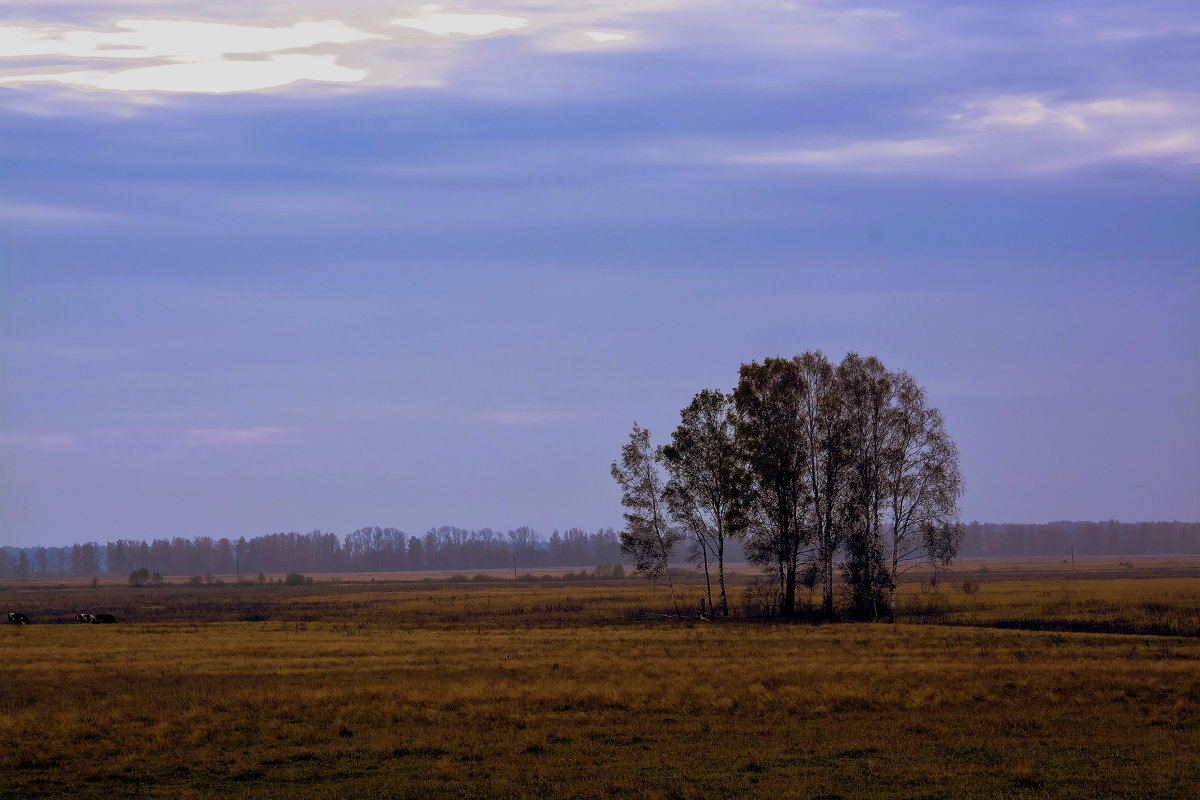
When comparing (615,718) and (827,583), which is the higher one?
(615,718)

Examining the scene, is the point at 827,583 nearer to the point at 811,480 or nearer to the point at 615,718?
the point at 811,480

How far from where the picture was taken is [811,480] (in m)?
71.1

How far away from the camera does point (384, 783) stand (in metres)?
21.0

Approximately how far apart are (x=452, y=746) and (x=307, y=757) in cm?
325

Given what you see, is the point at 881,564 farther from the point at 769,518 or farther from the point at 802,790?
the point at 802,790

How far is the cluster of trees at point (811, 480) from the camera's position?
67375 mm

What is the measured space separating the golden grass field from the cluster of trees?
17573mm

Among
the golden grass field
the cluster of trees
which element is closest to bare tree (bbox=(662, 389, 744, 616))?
the cluster of trees

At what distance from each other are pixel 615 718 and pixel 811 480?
45679 mm

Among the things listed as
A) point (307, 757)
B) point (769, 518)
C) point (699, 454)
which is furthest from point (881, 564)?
point (307, 757)

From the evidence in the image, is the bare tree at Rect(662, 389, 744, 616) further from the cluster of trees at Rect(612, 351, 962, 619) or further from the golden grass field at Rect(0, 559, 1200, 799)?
the golden grass field at Rect(0, 559, 1200, 799)

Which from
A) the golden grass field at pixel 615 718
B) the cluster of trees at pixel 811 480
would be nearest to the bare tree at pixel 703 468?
the cluster of trees at pixel 811 480

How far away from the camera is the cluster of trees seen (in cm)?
6738

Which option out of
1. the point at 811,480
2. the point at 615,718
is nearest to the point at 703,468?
the point at 811,480
